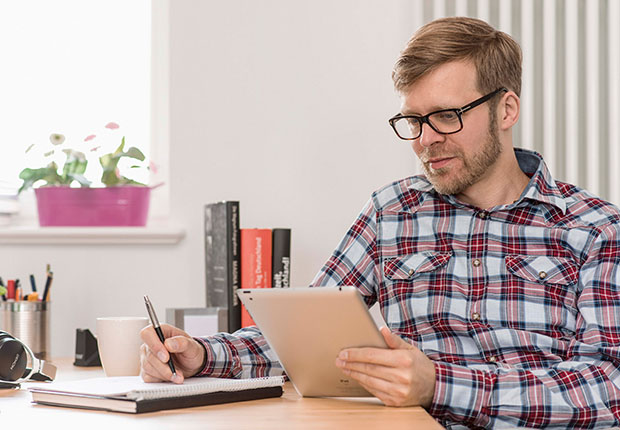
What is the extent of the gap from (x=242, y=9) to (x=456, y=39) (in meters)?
0.72

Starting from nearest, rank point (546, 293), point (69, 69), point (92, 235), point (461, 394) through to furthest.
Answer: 1. point (461, 394)
2. point (546, 293)
3. point (92, 235)
4. point (69, 69)

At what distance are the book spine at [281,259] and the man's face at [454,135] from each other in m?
0.45

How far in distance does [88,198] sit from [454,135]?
1.01 m

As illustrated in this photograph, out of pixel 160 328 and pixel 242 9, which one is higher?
pixel 242 9

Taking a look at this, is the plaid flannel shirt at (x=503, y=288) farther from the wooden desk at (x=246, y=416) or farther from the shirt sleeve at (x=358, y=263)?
the wooden desk at (x=246, y=416)

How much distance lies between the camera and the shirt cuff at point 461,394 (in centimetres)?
119

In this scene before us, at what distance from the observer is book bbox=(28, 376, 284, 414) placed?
3.52 feet

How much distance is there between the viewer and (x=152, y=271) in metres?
2.06

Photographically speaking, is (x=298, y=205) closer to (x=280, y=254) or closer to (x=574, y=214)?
(x=280, y=254)

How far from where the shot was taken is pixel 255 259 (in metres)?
1.86

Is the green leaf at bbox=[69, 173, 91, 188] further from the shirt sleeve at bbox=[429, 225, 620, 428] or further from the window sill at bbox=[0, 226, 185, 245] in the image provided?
the shirt sleeve at bbox=[429, 225, 620, 428]

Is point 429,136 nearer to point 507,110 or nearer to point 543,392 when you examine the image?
point 507,110

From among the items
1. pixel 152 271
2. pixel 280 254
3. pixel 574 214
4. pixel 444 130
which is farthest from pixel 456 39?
pixel 152 271

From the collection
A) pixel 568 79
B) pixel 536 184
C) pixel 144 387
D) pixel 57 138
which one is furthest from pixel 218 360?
pixel 568 79
